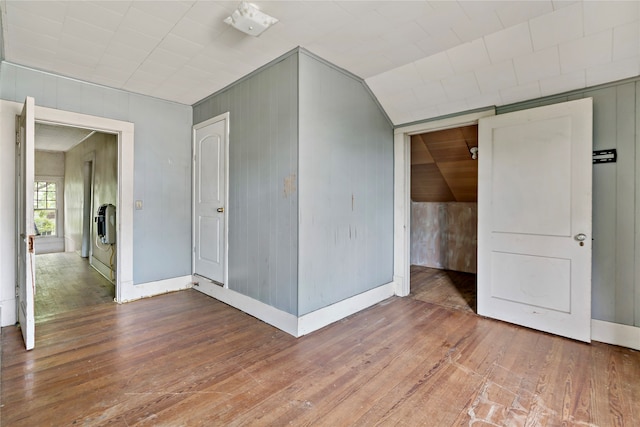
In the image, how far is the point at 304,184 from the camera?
265 cm

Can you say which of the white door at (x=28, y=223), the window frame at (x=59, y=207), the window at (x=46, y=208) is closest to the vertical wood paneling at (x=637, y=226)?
the white door at (x=28, y=223)

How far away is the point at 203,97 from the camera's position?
12.3 feet

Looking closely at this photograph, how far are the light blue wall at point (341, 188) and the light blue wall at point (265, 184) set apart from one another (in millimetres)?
115

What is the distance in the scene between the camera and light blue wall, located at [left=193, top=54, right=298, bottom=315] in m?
2.68

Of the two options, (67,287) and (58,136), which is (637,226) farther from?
(58,136)

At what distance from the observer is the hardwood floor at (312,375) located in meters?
1.64

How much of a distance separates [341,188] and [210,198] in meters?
1.71

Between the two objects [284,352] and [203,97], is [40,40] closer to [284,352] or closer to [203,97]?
[203,97]

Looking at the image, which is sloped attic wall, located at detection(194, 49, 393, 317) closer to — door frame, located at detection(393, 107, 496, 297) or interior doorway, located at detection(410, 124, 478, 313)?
door frame, located at detection(393, 107, 496, 297)

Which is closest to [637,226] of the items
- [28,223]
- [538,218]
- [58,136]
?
[538,218]

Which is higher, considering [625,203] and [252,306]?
[625,203]

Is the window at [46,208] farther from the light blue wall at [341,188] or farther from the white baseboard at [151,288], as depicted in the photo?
the light blue wall at [341,188]

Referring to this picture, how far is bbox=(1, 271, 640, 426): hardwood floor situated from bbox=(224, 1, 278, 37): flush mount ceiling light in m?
2.41

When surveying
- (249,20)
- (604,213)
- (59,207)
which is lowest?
(604,213)
